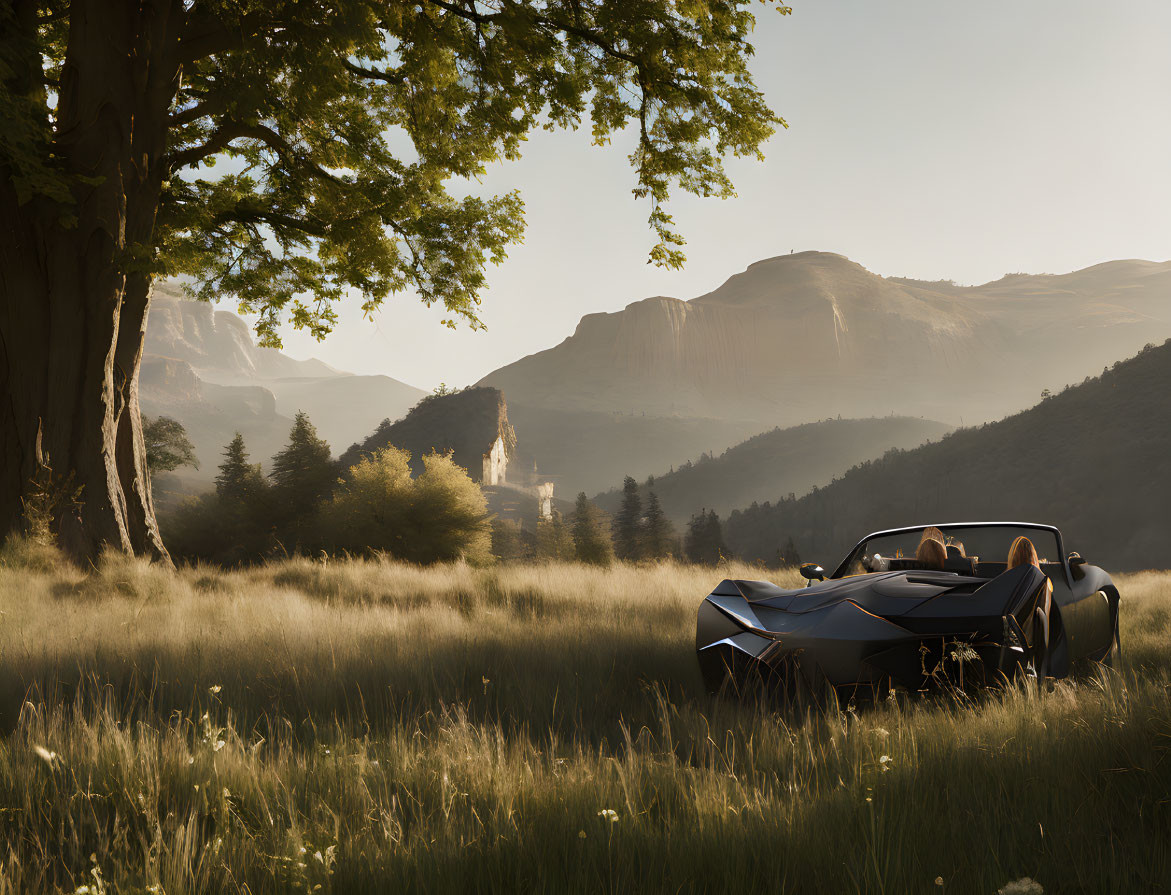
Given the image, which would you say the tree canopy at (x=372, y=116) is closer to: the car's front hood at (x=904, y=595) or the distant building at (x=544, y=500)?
the car's front hood at (x=904, y=595)

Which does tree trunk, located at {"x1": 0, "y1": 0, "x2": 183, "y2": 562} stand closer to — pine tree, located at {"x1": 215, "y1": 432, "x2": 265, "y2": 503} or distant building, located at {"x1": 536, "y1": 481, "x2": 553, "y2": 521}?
pine tree, located at {"x1": 215, "y1": 432, "x2": 265, "y2": 503}

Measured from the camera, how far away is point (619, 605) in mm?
7641

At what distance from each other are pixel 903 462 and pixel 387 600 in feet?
404

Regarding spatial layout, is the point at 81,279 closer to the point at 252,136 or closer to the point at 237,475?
the point at 252,136

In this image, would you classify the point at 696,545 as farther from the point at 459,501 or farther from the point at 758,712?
the point at 758,712

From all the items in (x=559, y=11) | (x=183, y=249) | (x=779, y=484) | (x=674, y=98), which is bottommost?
(x=779, y=484)

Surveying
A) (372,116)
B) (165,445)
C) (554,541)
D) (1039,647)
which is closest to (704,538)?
(554,541)

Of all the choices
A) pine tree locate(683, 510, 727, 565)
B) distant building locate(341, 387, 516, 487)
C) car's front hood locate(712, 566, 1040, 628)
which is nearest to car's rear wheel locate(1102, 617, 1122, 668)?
car's front hood locate(712, 566, 1040, 628)

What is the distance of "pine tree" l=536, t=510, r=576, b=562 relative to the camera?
65475mm

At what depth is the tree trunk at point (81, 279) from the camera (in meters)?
8.80

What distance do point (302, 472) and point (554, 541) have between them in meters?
34.9

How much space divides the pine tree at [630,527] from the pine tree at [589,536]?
144 centimetres

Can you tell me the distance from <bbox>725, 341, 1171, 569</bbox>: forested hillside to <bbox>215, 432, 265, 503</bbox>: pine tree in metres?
86.6

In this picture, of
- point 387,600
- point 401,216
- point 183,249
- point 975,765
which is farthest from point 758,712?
point 183,249
